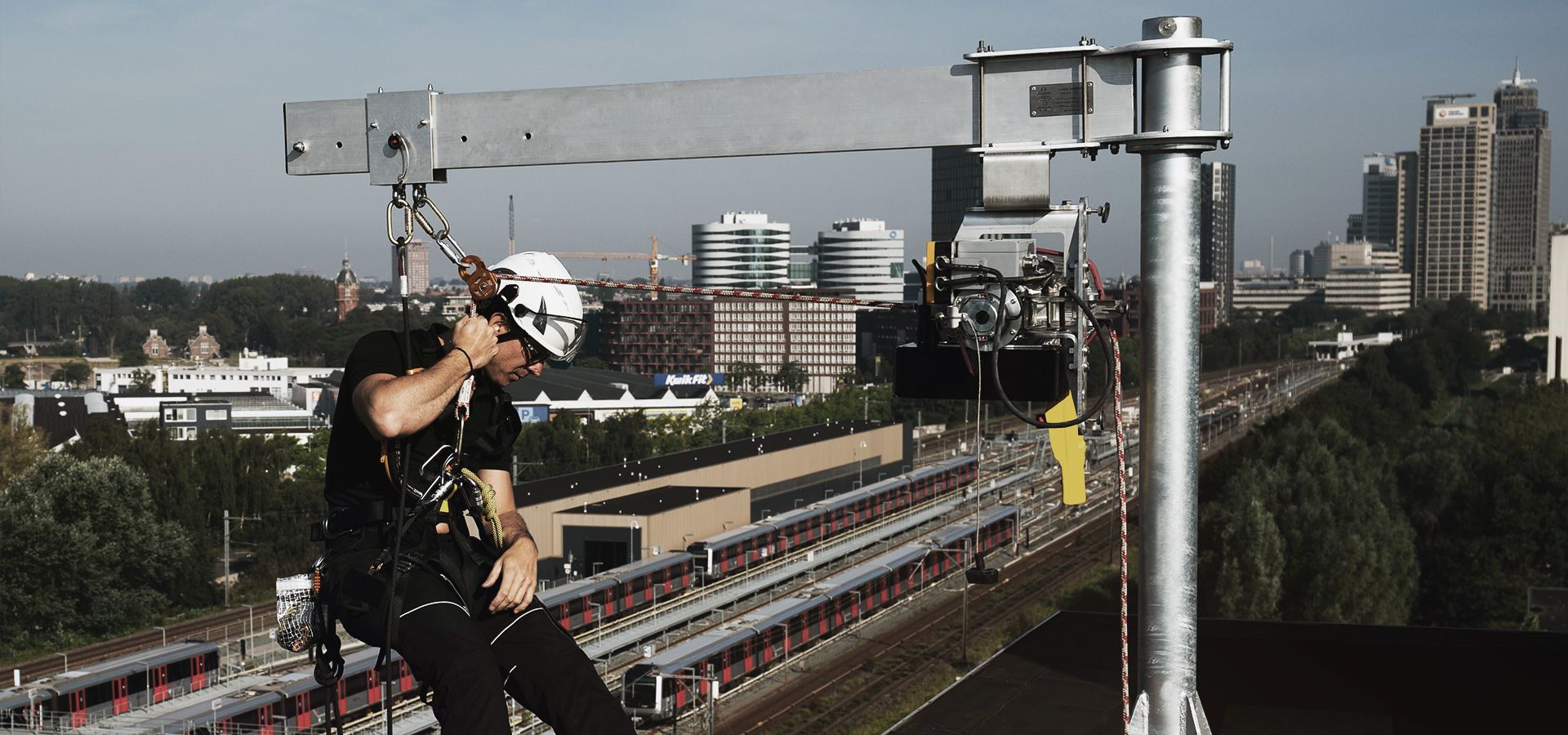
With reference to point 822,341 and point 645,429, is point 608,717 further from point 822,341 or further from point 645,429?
point 822,341

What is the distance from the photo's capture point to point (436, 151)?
2.94m

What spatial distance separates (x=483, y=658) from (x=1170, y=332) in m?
1.39

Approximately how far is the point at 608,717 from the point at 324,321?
111 meters

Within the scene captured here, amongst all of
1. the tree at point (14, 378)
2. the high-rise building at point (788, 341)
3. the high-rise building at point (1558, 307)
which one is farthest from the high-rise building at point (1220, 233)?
the tree at point (14, 378)

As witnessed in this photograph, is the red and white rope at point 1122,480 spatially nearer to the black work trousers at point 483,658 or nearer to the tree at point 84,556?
the black work trousers at point 483,658

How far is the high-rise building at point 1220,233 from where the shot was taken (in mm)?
118875

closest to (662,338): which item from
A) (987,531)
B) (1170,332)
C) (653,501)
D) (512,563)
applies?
(987,531)

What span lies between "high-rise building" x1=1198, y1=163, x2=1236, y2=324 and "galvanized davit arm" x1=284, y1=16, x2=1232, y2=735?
108 meters

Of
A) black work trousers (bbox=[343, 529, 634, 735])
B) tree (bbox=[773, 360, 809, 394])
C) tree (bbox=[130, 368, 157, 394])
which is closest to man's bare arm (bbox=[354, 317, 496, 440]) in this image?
black work trousers (bbox=[343, 529, 634, 735])

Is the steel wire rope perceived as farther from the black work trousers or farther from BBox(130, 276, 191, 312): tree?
BBox(130, 276, 191, 312): tree

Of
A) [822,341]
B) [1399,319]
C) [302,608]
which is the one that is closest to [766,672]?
[302,608]

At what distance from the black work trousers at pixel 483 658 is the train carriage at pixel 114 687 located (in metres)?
15.6

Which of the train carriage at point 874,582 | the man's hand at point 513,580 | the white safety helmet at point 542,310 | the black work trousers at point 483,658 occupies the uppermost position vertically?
the white safety helmet at point 542,310

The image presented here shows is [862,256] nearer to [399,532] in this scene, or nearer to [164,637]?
[164,637]
